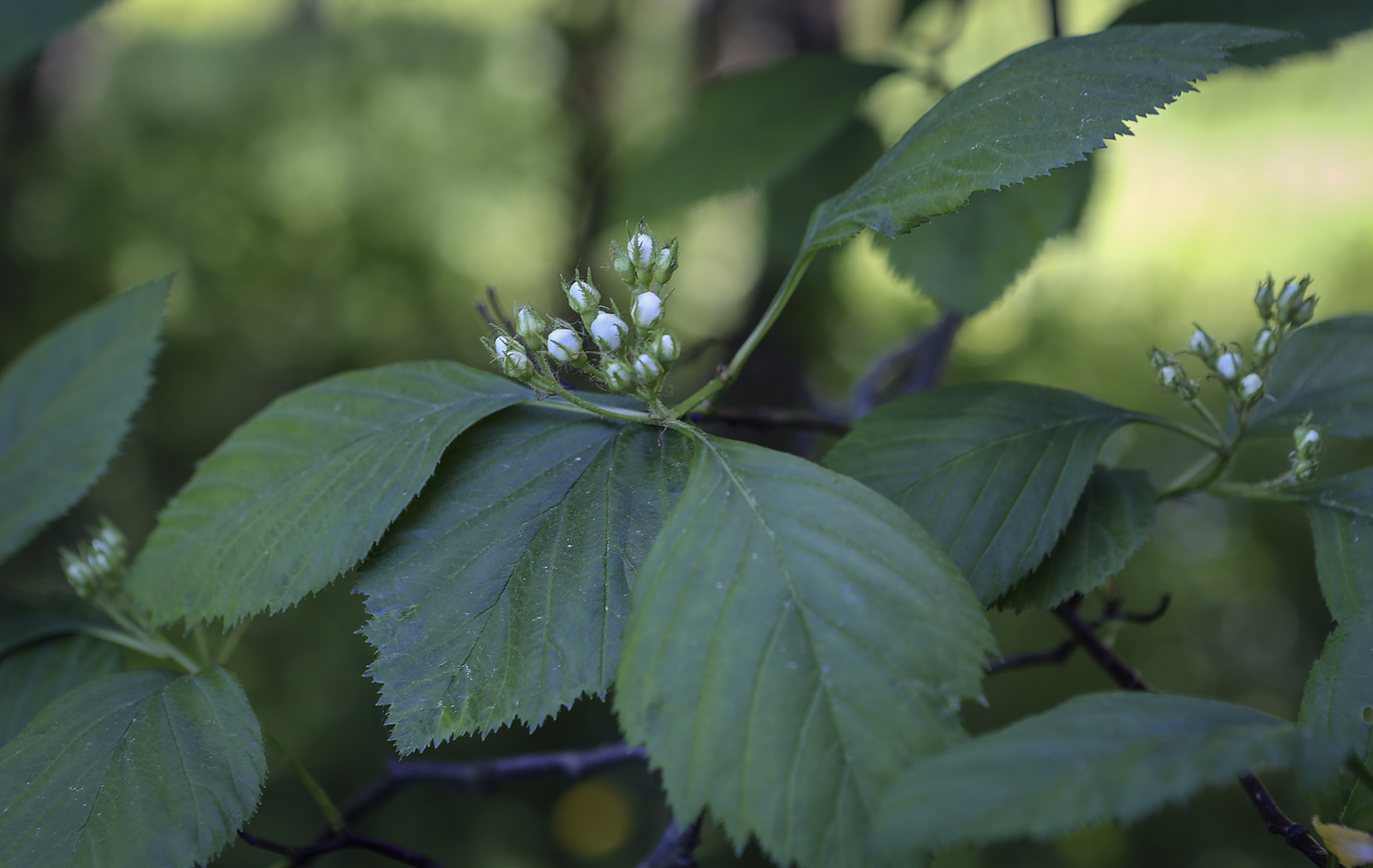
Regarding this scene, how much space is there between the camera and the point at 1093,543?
52 centimetres

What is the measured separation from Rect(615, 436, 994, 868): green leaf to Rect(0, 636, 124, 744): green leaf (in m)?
0.54

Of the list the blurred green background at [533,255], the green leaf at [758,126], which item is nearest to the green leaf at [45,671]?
the green leaf at [758,126]

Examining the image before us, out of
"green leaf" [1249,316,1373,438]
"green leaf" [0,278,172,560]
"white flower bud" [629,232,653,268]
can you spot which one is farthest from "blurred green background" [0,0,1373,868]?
"white flower bud" [629,232,653,268]

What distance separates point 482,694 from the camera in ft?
1.46

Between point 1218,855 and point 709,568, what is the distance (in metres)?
2.34

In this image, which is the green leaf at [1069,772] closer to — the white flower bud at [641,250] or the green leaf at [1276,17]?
the white flower bud at [641,250]

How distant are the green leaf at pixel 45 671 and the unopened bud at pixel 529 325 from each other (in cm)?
49

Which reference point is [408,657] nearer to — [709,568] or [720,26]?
[709,568]

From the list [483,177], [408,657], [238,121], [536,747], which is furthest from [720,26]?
[408,657]

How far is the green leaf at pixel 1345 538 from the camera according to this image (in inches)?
18.3

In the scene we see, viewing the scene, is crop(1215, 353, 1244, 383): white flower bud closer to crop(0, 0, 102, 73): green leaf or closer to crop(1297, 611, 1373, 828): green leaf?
crop(1297, 611, 1373, 828): green leaf

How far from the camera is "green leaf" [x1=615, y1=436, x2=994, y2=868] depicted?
0.35 meters

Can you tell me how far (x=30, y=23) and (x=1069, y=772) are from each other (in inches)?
49.4

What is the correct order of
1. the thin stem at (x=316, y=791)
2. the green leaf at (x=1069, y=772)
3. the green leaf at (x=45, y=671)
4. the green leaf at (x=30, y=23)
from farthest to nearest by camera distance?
1. the green leaf at (x=30, y=23)
2. the green leaf at (x=45, y=671)
3. the thin stem at (x=316, y=791)
4. the green leaf at (x=1069, y=772)
